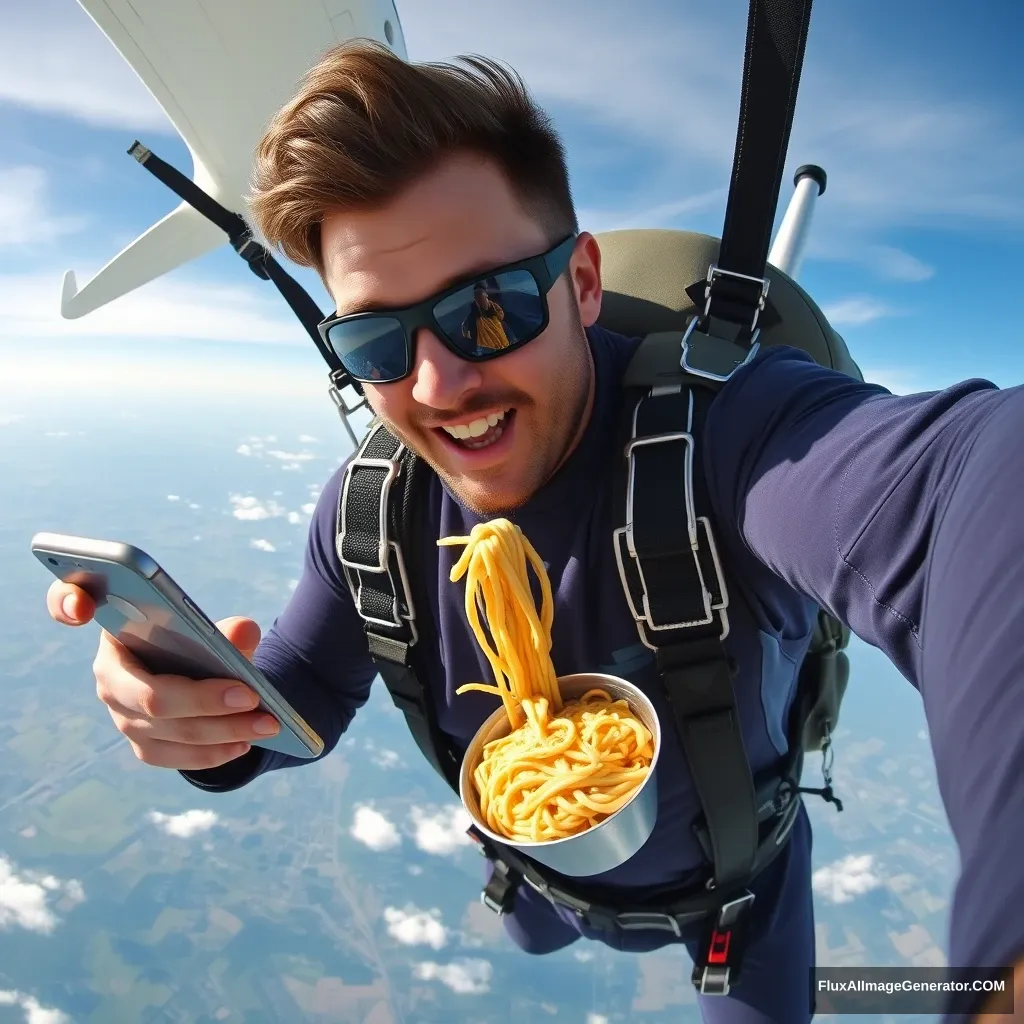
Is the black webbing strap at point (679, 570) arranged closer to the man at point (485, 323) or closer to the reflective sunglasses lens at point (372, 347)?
the man at point (485, 323)

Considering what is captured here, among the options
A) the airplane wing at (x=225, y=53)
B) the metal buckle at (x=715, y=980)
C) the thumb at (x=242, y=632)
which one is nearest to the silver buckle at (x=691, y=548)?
the thumb at (x=242, y=632)

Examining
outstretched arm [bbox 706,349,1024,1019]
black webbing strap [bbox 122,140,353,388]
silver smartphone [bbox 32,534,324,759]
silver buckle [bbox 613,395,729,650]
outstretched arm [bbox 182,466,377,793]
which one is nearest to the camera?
outstretched arm [bbox 706,349,1024,1019]

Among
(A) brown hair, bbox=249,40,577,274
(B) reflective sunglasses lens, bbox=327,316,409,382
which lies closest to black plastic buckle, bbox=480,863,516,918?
(B) reflective sunglasses lens, bbox=327,316,409,382

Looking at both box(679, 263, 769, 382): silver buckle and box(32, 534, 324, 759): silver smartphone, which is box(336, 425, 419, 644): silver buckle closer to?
box(32, 534, 324, 759): silver smartphone

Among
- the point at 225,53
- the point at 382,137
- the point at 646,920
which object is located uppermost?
the point at 225,53

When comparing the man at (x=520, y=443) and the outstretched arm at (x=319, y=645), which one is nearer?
the man at (x=520, y=443)

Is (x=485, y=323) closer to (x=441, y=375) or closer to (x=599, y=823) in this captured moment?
(x=441, y=375)

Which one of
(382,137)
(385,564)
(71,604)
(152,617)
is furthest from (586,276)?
(71,604)
